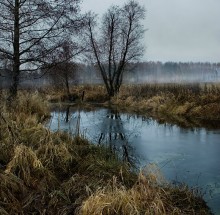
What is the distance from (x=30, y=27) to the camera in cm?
1482

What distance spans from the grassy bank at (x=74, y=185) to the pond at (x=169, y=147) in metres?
0.92

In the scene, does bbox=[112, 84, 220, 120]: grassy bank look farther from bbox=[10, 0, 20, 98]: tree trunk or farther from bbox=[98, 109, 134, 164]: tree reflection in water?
bbox=[10, 0, 20, 98]: tree trunk

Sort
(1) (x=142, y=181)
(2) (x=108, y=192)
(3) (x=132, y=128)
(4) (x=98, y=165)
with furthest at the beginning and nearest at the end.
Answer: (3) (x=132, y=128), (4) (x=98, y=165), (1) (x=142, y=181), (2) (x=108, y=192)

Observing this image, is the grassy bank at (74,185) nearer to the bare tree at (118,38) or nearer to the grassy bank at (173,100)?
the grassy bank at (173,100)

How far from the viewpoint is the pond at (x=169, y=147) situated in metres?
8.33

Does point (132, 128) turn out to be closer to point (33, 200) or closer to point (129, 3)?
point (33, 200)

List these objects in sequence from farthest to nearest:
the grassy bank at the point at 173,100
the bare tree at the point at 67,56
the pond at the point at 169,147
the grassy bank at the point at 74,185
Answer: the grassy bank at the point at 173,100, the bare tree at the point at 67,56, the pond at the point at 169,147, the grassy bank at the point at 74,185

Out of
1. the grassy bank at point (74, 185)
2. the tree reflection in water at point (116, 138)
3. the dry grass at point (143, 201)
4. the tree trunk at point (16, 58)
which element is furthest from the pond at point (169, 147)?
the tree trunk at point (16, 58)

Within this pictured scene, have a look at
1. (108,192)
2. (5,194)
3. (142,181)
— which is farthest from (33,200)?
(142,181)

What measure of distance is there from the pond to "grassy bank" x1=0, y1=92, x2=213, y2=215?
916 millimetres

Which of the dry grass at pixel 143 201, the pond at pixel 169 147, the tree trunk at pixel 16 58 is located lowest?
the pond at pixel 169 147

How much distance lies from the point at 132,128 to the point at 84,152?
7013mm

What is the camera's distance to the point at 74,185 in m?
6.68

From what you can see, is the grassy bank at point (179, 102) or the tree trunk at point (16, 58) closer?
the tree trunk at point (16, 58)
